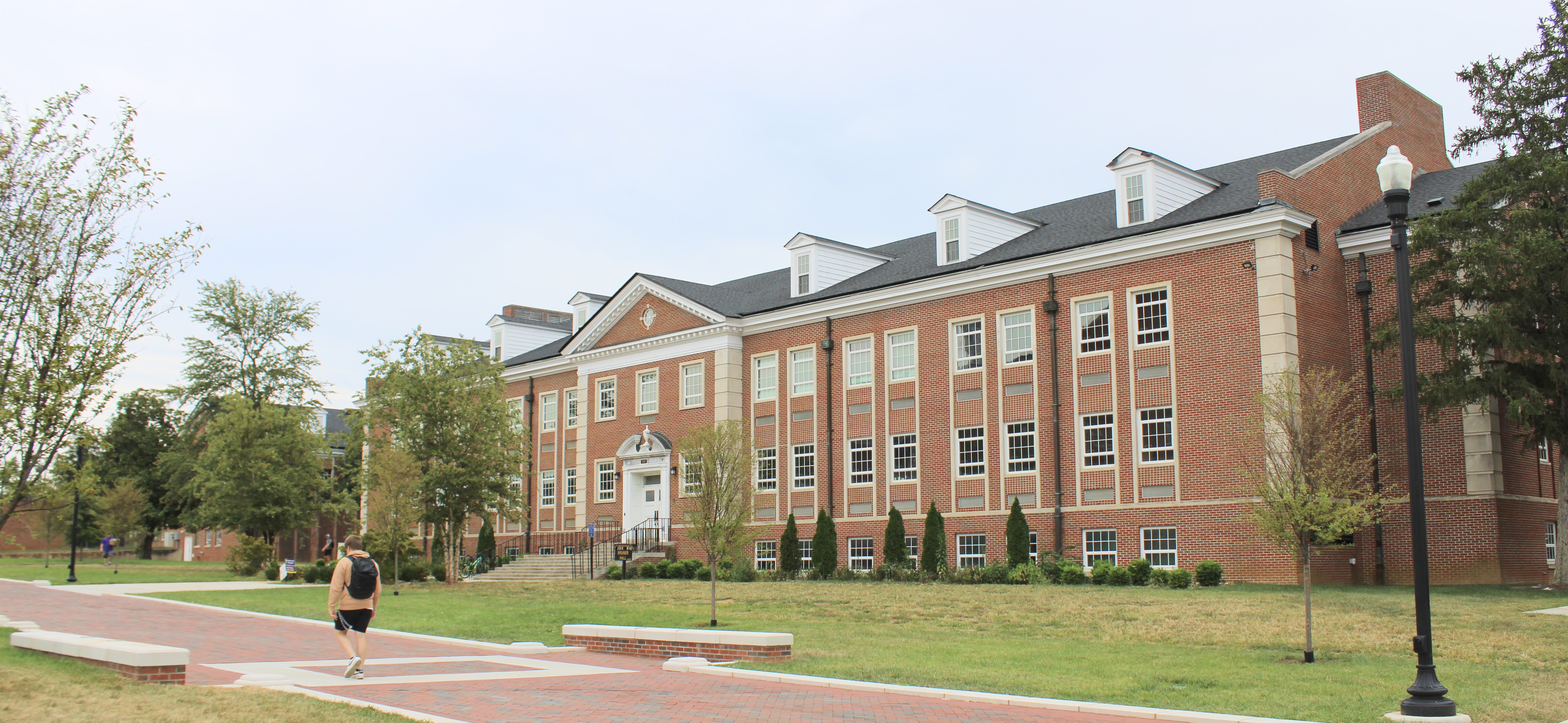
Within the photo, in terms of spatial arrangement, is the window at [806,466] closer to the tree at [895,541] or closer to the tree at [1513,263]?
the tree at [895,541]

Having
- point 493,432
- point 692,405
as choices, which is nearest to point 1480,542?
point 692,405

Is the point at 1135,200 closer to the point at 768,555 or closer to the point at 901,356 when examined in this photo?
the point at 901,356

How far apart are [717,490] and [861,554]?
1377 centimetres

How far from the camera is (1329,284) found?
90.4ft

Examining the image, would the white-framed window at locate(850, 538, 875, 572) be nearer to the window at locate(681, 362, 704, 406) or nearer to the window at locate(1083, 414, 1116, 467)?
the window at locate(1083, 414, 1116, 467)

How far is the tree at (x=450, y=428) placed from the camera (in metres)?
34.1

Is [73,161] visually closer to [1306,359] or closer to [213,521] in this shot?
[1306,359]

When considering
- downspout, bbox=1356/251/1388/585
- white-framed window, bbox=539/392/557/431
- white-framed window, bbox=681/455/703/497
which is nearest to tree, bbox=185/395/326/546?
white-framed window, bbox=539/392/557/431

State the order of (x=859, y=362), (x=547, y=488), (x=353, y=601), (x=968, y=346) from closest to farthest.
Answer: (x=353, y=601) → (x=968, y=346) → (x=859, y=362) → (x=547, y=488)

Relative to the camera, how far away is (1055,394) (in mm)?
29312

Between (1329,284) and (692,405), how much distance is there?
788 inches

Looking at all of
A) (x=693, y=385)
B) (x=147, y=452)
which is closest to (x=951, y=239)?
(x=693, y=385)

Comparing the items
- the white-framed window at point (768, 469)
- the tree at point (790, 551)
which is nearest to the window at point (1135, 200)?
the tree at point (790, 551)

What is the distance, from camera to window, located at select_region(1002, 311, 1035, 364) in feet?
99.7
